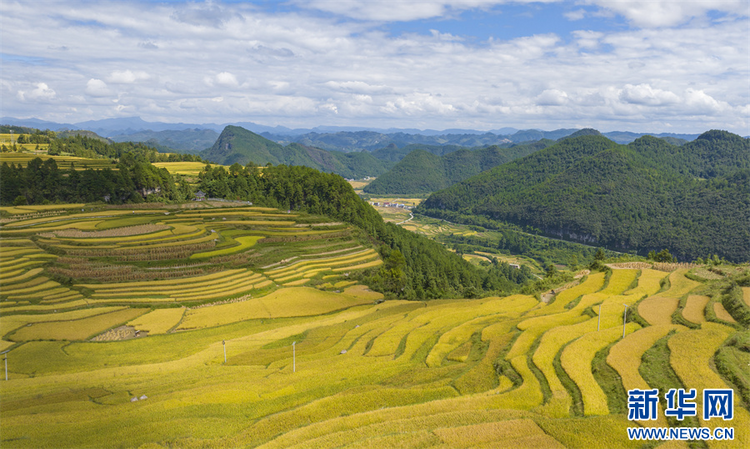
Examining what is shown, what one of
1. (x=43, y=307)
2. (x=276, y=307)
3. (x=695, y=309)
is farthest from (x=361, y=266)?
(x=695, y=309)

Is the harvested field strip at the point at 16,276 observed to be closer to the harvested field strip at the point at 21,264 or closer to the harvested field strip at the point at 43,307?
the harvested field strip at the point at 21,264

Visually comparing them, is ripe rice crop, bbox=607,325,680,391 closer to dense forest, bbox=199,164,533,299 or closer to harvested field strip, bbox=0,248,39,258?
dense forest, bbox=199,164,533,299

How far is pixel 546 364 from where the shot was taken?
24.7m

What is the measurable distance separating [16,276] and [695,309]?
70737 millimetres

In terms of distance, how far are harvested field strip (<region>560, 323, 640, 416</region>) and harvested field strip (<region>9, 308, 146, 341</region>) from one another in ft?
137

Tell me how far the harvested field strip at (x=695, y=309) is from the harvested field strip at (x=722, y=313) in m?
0.81

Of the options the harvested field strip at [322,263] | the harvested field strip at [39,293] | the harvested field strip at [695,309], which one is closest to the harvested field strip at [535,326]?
the harvested field strip at [695,309]

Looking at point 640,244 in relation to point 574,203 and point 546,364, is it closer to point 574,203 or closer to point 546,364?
point 574,203

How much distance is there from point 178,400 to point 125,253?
138 ft

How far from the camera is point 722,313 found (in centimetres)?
3067

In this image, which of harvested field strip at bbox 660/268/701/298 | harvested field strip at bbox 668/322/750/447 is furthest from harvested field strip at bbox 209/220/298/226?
harvested field strip at bbox 668/322/750/447

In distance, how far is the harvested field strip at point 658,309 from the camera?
102 feet

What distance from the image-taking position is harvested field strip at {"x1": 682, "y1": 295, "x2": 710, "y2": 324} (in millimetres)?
30352

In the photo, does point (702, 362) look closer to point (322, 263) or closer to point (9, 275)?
point (322, 263)
